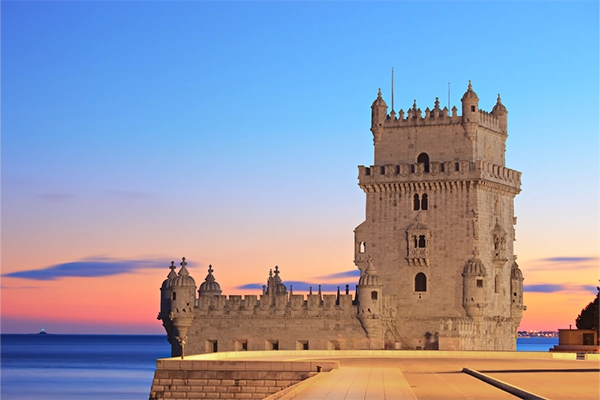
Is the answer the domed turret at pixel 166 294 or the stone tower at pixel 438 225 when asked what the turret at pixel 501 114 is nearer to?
the stone tower at pixel 438 225

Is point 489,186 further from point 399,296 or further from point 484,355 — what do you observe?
point 484,355

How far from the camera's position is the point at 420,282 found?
8400cm

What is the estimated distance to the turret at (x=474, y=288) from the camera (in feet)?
268

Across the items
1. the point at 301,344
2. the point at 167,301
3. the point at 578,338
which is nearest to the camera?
the point at 301,344

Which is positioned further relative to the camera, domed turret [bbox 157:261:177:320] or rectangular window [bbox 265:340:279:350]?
domed turret [bbox 157:261:177:320]

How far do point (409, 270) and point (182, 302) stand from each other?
15.8m

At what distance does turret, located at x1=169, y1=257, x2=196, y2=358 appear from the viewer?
276 feet

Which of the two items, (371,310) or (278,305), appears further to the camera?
(278,305)

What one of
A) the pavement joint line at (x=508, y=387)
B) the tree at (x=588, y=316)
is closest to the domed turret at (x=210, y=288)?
the tree at (x=588, y=316)

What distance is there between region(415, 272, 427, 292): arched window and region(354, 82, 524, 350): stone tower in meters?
0.07

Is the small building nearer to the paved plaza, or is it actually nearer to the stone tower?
the stone tower

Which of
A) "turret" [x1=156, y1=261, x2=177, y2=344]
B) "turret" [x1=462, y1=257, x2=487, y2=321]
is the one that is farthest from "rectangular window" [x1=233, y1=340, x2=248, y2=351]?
"turret" [x1=462, y1=257, x2=487, y2=321]

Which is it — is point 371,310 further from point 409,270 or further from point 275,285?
point 275,285

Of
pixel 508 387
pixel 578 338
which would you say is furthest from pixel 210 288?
pixel 508 387
